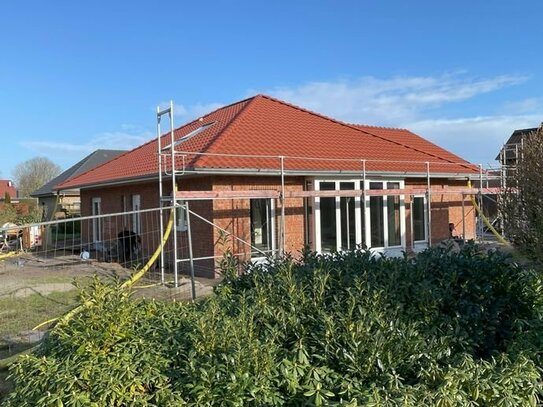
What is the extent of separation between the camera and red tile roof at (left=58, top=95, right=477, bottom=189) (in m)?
14.4

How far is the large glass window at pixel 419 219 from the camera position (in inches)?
732

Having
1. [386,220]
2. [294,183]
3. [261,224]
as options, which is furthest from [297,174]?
[386,220]

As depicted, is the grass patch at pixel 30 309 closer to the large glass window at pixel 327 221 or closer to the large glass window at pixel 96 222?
the large glass window at pixel 327 221

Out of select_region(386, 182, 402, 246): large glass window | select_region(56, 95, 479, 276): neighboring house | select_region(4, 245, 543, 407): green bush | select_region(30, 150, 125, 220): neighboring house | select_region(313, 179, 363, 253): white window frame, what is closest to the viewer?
select_region(4, 245, 543, 407): green bush

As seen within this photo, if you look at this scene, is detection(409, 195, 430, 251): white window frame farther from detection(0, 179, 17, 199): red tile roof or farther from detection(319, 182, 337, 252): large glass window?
detection(0, 179, 17, 199): red tile roof

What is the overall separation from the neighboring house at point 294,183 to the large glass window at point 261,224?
0.10 ft

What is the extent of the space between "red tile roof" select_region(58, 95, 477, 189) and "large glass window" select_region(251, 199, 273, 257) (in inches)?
46.9

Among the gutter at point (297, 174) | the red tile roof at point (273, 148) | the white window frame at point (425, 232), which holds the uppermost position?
the red tile roof at point (273, 148)

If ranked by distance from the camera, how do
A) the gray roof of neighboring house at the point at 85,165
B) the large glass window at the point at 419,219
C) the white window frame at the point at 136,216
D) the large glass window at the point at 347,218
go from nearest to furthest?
the large glass window at the point at 347,218
the white window frame at the point at 136,216
the large glass window at the point at 419,219
the gray roof of neighboring house at the point at 85,165

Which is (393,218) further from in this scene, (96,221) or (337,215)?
(96,221)

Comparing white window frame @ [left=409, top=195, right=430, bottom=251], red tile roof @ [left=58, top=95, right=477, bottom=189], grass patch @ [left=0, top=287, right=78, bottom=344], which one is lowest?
grass patch @ [left=0, top=287, right=78, bottom=344]

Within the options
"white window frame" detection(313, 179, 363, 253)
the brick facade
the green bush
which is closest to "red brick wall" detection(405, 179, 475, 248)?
the brick facade

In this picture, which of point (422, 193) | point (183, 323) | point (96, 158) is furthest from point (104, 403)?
point (96, 158)

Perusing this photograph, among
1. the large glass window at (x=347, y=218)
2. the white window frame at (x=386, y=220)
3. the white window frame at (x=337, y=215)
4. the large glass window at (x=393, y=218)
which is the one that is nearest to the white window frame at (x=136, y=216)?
the white window frame at (x=337, y=215)
